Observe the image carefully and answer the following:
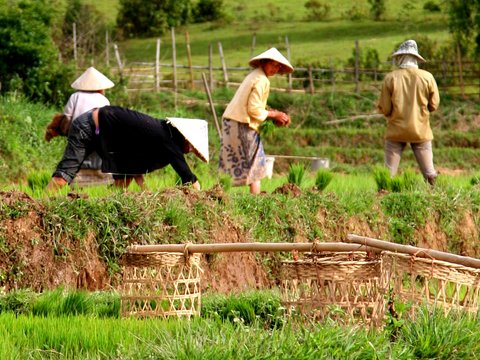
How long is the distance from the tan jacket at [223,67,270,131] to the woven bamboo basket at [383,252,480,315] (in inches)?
176

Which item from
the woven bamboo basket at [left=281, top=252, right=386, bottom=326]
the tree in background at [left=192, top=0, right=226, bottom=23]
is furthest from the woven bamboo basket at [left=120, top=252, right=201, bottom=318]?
the tree in background at [left=192, top=0, right=226, bottom=23]

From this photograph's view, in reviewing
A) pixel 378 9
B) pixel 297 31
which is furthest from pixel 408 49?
pixel 378 9

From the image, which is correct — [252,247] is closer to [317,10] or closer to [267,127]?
[267,127]

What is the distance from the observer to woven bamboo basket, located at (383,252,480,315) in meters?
5.68

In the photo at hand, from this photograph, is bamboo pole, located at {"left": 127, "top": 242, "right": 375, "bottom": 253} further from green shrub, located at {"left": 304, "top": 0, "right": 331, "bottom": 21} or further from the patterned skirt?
green shrub, located at {"left": 304, "top": 0, "right": 331, "bottom": 21}

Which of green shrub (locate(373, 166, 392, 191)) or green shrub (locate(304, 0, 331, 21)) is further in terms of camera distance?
green shrub (locate(304, 0, 331, 21))

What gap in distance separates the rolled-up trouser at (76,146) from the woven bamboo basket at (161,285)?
2.90 m

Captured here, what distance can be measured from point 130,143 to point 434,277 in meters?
4.38

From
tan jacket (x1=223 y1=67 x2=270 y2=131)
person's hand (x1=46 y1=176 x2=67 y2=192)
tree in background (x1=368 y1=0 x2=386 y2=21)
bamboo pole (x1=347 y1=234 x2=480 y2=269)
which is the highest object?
tan jacket (x1=223 y1=67 x2=270 y2=131)

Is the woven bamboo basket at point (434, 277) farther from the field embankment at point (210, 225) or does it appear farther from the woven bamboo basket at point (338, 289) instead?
the field embankment at point (210, 225)

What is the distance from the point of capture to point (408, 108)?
11680 millimetres

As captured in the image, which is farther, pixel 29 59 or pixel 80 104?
pixel 29 59

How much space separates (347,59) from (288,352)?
30.6 m

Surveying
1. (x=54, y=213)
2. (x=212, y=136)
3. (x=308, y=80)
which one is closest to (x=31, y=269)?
(x=54, y=213)
